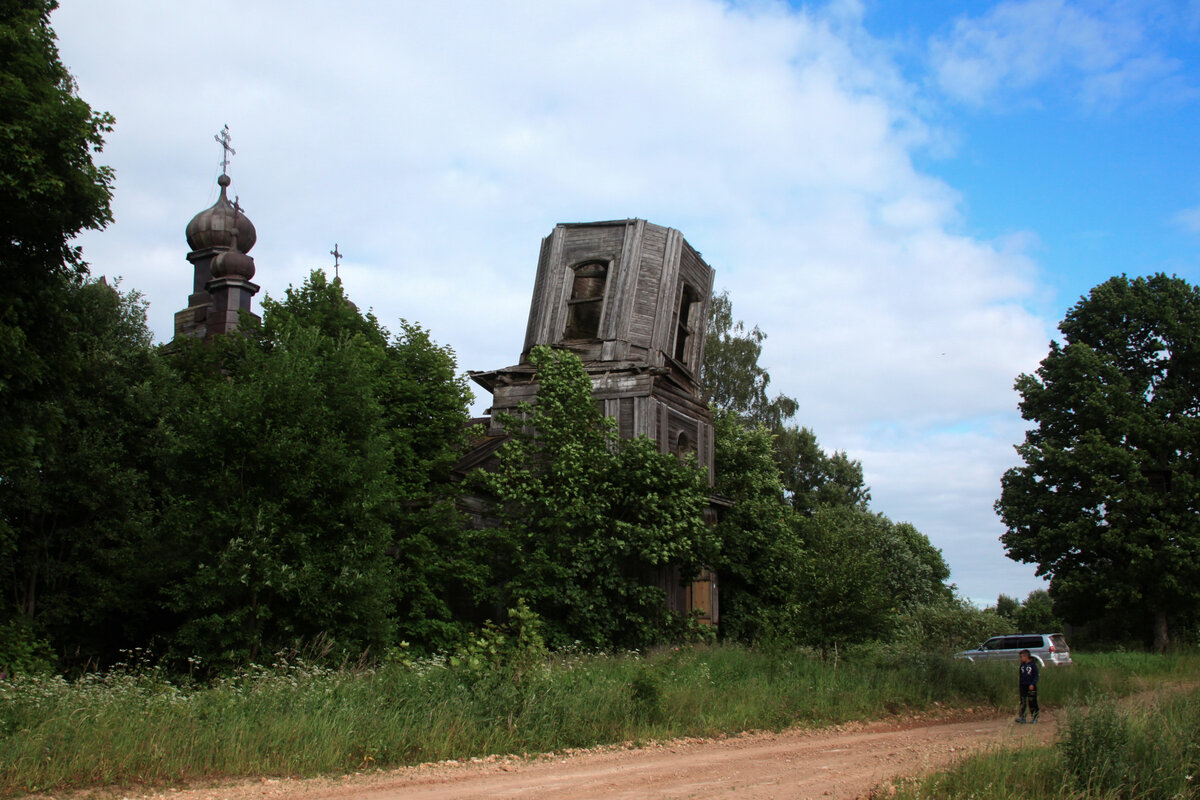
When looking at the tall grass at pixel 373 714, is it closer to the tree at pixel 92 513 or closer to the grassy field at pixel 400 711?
the grassy field at pixel 400 711

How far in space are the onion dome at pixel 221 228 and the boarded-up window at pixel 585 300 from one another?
24.1 m

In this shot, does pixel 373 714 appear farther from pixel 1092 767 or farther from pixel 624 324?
pixel 624 324

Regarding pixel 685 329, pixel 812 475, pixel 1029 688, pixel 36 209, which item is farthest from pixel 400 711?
pixel 812 475

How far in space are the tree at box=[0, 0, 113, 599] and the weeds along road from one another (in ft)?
24.6

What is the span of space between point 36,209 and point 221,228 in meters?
34.1

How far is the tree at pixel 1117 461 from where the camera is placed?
30.5m

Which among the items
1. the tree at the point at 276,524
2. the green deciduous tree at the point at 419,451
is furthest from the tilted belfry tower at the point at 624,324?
the tree at the point at 276,524

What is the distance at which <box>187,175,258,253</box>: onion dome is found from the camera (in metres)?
44.1

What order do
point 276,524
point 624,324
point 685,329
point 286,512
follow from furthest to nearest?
point 685,329 < point 624,324 < point 286,512 < point 276,524

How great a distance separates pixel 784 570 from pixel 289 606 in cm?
1713

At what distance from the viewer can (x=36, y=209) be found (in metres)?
12.3

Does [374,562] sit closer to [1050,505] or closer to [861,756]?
[861,756]

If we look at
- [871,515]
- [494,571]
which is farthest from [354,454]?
[871,515]

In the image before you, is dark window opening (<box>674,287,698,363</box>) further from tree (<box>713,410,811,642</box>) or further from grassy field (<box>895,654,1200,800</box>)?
grassy field (<box>895,654,1200,800</box>)
